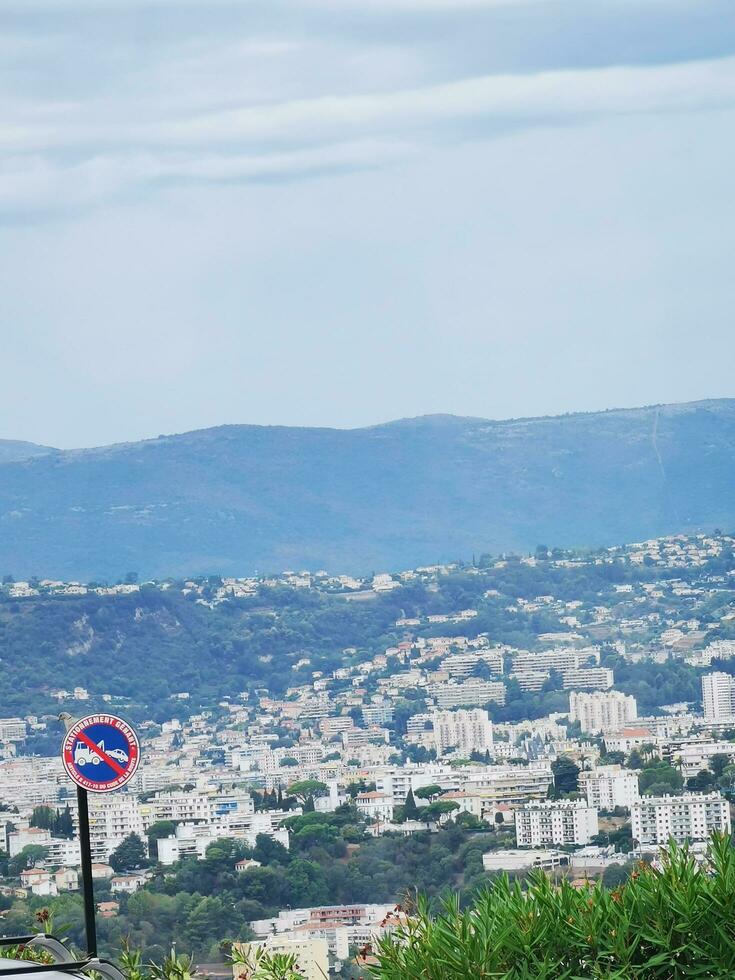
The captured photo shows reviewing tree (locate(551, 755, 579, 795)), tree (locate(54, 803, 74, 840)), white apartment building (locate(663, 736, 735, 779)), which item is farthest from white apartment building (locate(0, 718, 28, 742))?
white apartment building (locate(663, 736, 735, 779))

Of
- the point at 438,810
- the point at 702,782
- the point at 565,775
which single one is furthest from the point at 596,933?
the point at 565,775

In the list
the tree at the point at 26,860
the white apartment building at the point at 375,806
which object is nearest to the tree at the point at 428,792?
the white apartment building at the point at 375,806

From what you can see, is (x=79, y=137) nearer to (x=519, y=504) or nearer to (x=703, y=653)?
(x=519, y=504)

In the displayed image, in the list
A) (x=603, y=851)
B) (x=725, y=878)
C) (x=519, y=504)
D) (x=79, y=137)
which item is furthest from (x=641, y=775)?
(x=79, y=137)

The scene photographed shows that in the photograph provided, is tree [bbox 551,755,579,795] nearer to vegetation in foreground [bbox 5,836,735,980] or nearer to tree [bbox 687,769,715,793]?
tree [bbox 687,769,715,793]

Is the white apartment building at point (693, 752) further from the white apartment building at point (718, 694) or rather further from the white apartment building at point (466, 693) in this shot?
the white apartment building at point (466, 693)
